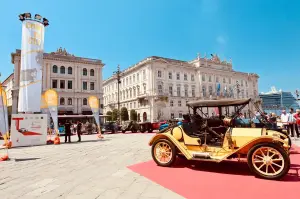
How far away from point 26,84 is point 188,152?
11812 millimetres

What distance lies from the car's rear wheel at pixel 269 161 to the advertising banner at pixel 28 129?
42.7 ft

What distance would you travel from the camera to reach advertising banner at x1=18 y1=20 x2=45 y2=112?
42.5ft

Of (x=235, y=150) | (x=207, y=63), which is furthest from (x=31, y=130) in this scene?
(x=207, y=63)

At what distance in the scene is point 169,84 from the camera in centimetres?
5569

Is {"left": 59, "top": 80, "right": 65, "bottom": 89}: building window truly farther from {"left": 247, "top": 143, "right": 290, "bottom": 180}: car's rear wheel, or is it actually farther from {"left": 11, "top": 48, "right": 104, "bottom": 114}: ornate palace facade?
{"left": 247, "top": 143, "right": 290, "bottom": 180}: car's rear wheel

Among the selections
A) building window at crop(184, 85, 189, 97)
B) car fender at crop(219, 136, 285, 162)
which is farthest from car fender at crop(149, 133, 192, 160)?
building window at crop(184, 85, 189, 97)

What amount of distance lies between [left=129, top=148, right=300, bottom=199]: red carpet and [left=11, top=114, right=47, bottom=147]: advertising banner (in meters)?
9.90

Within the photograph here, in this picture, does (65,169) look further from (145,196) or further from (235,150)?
(235,150)

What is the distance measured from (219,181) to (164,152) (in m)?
1.95

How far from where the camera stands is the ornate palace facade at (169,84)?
5241 cm

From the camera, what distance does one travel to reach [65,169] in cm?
601

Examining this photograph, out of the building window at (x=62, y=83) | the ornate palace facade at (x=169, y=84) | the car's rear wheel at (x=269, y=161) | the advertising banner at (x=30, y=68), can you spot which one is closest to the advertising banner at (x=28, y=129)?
the advertising banner at (x=30, y=68)

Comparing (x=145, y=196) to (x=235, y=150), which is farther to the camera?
(x=235, y=150)

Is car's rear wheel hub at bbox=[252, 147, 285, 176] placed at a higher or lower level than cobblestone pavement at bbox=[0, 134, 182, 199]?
higher
